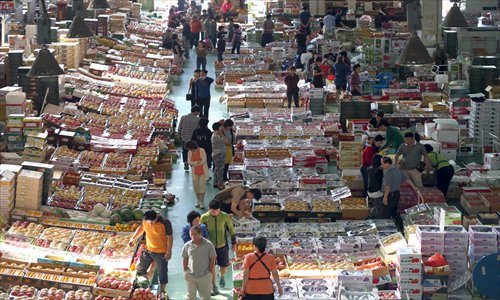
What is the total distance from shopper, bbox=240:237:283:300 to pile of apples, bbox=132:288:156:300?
1.30m

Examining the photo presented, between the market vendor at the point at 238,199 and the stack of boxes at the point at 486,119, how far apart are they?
612cm

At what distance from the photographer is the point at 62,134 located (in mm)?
17641

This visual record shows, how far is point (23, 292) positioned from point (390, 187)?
5135mm

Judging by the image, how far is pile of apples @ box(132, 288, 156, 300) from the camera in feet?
38.1

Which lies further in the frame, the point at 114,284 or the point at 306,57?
the point at 306,57

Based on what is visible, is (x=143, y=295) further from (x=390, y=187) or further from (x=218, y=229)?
(x=390, y=187)

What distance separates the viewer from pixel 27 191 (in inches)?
549

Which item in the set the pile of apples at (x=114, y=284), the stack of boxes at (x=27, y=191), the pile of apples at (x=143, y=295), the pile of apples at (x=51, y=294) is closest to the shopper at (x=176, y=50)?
the stack of boxes at (x=27, y=191)

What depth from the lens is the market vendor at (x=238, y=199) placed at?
45.6 ft

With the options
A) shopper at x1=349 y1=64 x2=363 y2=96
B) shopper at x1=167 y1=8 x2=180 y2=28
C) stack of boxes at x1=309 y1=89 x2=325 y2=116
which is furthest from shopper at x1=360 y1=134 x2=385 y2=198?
shopper at x1=167 y1=8 x2=180 y2=28

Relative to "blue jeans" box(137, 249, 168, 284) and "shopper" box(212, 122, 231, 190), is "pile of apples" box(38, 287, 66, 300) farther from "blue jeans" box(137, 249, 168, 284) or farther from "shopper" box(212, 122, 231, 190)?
"shopper" box(212, 122, 231, 190)

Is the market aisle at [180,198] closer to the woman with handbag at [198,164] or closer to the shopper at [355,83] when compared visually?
the woman with handbag at [198,164]

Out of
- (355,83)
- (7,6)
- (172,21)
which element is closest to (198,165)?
(355,83)

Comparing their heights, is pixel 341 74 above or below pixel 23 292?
above
